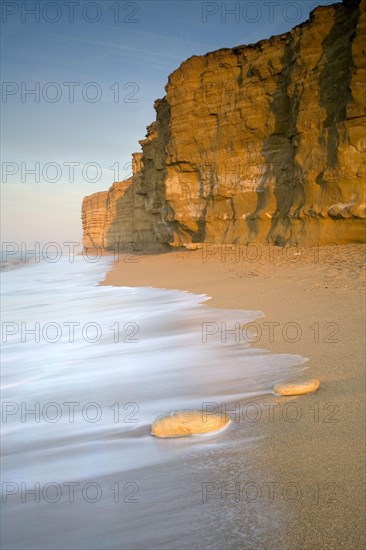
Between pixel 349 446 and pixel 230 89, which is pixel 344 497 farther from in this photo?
pixel 230 89

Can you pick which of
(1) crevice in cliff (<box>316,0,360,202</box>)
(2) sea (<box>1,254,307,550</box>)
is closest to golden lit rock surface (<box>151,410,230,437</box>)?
(2) sea (<box>1,254,307,550</box>)

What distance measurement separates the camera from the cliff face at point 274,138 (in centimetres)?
1072

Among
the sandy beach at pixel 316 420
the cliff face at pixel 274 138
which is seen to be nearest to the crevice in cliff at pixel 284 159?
the cliff face at pixel 274 138

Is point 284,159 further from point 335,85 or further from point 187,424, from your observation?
point 187,424

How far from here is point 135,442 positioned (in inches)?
84.1

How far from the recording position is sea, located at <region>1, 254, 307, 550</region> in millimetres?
1438

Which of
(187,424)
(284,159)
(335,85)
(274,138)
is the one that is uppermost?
(335,85)

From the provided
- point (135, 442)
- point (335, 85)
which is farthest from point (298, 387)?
point (335, 85)

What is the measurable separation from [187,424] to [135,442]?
319 mm

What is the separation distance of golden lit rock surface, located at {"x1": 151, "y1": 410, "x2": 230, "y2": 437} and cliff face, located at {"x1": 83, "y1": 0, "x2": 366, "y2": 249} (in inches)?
379

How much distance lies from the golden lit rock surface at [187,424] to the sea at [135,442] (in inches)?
1.8

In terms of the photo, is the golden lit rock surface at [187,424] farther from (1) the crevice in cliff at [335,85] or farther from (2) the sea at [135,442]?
(1) the crevice in cliff at [335,85]

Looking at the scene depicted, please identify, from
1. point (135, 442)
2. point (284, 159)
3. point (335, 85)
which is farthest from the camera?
point (284, 159)

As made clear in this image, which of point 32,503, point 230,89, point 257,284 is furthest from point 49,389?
point 230,89
